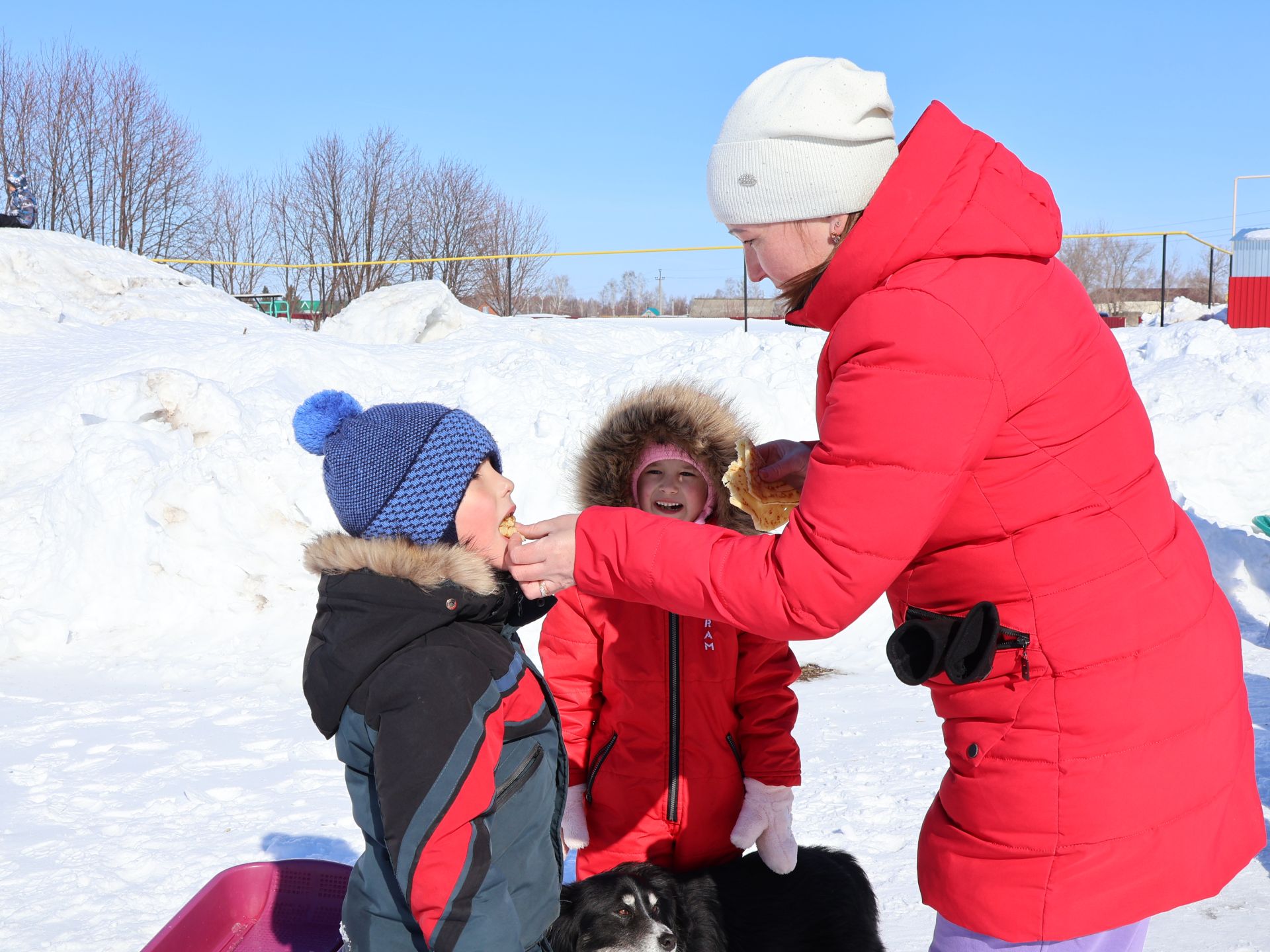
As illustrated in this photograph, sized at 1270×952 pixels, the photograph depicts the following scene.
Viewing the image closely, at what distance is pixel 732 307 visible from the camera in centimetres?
2055

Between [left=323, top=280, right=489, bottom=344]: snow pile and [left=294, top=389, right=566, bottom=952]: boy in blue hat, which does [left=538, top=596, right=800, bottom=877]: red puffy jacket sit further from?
[left=323, top=280, right=489, bottom=344]: snow pile

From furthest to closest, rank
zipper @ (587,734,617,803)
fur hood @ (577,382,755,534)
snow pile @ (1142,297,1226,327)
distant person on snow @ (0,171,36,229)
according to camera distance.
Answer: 1. distant person on snow @ (0,171,36,229)
2. snow pile @ (1142,297,1226,327)
3. fur hood @ (577,382,755,534)
4. zipper @ (587,734,617,803)

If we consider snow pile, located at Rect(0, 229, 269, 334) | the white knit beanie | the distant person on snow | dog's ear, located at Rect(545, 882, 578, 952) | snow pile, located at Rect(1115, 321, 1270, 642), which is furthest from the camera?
the distant person on snow

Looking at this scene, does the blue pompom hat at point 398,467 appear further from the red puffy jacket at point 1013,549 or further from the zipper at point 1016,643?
the zipper at point 1016,643

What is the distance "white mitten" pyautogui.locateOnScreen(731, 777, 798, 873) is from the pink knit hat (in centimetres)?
73

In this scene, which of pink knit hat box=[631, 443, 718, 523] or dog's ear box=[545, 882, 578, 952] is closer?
dog's ear box=[545, 882, 578, 952]

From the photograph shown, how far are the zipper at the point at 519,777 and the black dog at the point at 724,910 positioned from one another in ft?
1.74

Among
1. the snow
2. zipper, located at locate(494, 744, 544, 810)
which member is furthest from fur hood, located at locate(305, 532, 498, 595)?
the snow

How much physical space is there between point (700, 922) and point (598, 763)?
17.9 inches

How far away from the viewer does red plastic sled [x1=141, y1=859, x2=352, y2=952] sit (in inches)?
107

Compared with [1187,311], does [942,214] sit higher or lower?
lower

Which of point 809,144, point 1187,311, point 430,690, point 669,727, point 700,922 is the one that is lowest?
point 700,922

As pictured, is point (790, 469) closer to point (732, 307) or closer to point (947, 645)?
point (947, 645)

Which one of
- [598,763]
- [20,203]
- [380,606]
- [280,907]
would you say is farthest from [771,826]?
[20,203]
